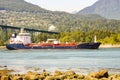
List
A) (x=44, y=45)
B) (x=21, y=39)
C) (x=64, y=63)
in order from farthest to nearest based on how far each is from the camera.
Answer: (x=21, y=39), (x=44, y=45), (x=64, y=63)

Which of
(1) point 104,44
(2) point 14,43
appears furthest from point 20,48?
(1) point 104,44

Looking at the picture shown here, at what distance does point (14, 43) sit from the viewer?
147625mm

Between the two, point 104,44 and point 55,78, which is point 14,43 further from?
point 55,78

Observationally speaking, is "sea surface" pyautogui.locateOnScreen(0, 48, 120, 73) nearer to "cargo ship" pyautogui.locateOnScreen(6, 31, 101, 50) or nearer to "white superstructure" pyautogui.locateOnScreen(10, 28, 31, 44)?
"cargo ship" pyautogui.locateOnScreen(6, 31, 101, 50)

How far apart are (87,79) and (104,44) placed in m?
149

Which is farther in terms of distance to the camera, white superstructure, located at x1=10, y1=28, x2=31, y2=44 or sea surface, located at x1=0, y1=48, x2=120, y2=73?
white superstructure, located at x1=10, y1=28, x2=31, y2=44

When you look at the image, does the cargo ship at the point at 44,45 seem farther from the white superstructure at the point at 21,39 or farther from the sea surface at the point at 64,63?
the sea surface at the point at 64,63

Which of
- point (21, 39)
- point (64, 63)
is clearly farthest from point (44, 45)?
point (64, 63)

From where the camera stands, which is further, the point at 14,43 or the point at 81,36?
the point at 81,36

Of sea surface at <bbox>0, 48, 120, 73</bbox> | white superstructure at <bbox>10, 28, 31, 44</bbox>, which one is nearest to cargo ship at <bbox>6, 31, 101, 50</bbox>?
white superstructure at <bbox>10, 28, 31, 44</bbox>

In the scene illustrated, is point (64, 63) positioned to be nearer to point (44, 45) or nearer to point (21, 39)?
point (44, 45)

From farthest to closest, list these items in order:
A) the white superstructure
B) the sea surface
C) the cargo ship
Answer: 1. the white superstructure
2. the cargo ship
3. the sea surface

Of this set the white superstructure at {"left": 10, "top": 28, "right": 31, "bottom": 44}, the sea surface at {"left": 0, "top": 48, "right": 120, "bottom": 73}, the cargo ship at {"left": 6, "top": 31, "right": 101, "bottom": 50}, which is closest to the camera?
the sea surface at {"left": 0, "top": 48, "right": 120, "bottom": 73}

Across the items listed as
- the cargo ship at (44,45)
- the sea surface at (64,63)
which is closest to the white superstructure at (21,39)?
the cargo ship at (44,45)
